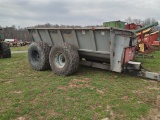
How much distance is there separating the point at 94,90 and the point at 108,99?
24.0 inches

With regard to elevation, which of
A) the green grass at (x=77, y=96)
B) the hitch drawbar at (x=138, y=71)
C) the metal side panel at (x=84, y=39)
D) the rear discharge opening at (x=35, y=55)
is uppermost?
the metal side panel at (x=84, y=39)

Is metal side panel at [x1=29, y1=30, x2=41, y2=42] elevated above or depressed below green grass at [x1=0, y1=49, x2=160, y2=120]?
above

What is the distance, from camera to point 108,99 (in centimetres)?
411

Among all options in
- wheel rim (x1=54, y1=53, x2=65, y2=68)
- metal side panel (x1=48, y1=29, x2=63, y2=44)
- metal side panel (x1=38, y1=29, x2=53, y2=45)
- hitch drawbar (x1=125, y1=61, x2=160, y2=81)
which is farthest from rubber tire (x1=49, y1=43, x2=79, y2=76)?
hitch drawbar (x1=125, y1=61, x2=160, y2=81)

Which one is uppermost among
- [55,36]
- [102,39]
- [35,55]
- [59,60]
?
[55,36]

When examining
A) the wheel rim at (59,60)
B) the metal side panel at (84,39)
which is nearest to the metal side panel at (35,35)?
the wheel rim at (59,60)

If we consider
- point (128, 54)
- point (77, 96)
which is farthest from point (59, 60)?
point (77, 96)

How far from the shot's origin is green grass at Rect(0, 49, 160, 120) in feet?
11.4

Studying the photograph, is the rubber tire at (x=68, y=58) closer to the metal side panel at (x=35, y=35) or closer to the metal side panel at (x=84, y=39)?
the metal side panel at (x=84, y=39)

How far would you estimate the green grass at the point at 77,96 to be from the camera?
11.4 ft

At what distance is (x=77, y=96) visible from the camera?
14.0ft

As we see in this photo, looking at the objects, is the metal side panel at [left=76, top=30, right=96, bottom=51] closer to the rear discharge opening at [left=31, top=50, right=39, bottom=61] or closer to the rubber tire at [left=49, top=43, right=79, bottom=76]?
the rubber tire at [left=49, top=43, right=79, bottom=76]

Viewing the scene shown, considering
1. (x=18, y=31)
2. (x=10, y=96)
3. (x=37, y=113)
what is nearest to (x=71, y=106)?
(x=37, y=113)

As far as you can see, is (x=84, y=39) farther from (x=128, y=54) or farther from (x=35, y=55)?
(x=35, y=55)
